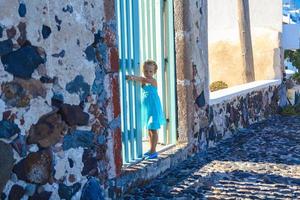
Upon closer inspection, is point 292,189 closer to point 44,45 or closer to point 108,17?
point 108,17

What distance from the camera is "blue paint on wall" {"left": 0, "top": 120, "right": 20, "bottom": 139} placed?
8.74 feet

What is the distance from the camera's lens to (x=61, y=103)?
3115 mm

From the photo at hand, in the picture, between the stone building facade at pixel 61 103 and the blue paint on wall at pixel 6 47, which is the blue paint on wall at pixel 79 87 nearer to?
the stone building facade at pixel 61 103

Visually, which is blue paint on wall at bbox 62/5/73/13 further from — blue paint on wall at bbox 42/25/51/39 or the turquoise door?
the turquoise door

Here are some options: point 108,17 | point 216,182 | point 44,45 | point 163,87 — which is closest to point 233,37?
point 163,87

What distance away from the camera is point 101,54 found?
3508mm

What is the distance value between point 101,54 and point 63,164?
0.89 meters

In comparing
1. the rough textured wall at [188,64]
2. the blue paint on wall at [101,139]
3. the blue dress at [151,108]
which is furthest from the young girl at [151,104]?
the blue paint on wall at [101,139]

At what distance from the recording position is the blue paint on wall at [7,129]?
2.66m

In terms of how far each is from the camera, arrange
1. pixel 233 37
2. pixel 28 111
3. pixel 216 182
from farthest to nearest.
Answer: pixel 233 37 < pixel 216 182 < pixel 28 111

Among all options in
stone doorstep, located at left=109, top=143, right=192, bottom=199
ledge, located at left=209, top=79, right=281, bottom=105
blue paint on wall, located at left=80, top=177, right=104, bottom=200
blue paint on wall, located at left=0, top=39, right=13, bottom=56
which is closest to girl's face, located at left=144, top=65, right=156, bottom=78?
stone doorstep, located at left=109, top=143, right=192, bottom=199

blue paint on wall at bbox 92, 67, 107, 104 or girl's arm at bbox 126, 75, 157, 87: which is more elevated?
girl's arm at bbox 126, 75, 157, 87

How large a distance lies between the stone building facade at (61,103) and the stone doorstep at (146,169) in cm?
2

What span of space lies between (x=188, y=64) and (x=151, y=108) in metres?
1.05
